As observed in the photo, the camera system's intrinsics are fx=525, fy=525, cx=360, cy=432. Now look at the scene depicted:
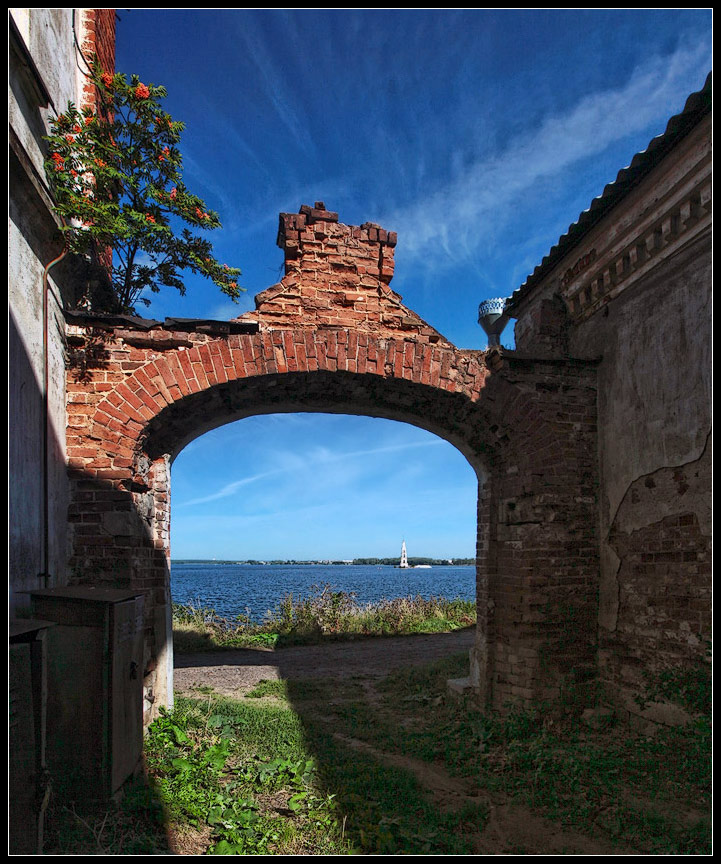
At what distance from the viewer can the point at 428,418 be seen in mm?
6590

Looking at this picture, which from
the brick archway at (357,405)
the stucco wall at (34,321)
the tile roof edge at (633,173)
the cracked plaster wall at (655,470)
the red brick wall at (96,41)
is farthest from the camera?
the red brick wall at (96,41)

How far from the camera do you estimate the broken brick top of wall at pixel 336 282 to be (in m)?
5.84

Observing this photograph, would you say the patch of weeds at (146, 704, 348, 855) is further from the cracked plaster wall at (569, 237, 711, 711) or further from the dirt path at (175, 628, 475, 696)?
the cracked plaster wall at (569, 237, 711, 711)

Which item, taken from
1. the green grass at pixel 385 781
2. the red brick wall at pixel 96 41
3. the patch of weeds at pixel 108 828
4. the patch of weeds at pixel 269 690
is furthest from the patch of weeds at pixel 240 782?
the red brick wall at pixel 96 41

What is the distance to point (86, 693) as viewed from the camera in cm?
350

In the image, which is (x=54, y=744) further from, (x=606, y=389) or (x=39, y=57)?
(x=606, y=389)

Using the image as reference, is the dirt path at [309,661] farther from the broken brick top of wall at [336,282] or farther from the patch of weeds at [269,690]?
the broken brick top of wall at [336,282]

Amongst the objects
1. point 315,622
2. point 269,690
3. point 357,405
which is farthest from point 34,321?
point 315,622

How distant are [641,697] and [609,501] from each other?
6.49 ft

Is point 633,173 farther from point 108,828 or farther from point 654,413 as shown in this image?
point 108,828

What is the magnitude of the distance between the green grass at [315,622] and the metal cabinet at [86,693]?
7246 mm

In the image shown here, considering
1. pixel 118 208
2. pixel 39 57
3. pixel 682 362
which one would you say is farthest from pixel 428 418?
pixel 39 57

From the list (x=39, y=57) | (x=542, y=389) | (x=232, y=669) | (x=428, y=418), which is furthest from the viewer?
(x=232, y=669)

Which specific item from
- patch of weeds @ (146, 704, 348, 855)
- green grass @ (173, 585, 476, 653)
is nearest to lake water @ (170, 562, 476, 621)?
green grass @ (173, 585, 476, 653)
